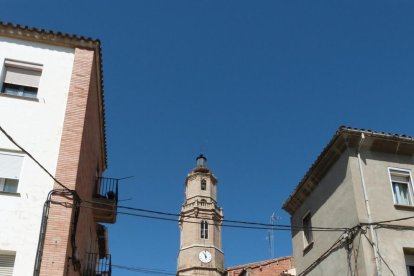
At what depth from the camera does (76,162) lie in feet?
40.1

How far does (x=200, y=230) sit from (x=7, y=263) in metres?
47.5

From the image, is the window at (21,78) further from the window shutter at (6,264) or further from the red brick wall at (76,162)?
the window shutter at (6,264)

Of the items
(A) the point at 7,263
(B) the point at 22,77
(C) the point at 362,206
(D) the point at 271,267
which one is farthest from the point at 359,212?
(D) the point at 271,267

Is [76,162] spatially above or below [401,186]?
below

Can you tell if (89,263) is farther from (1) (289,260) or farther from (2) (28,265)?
(1) (289,260)

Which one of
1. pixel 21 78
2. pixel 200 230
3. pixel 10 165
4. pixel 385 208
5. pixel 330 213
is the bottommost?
pixel 385 208

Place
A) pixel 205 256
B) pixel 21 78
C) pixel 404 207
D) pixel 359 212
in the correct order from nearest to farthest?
pixel 21 78 < pixel 359 212 < pixel 404 207 < pixel 205 256

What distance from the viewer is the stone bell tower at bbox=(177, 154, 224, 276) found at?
5519 cm

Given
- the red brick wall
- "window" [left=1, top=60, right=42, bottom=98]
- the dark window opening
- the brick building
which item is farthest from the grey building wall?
the dark window opening

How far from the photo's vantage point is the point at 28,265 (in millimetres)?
10766

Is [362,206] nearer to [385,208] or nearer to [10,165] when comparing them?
[385,208]

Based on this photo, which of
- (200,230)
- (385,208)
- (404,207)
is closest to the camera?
(385,208)

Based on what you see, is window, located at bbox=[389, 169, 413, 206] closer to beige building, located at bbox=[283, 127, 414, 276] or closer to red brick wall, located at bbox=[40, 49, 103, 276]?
beige building, located at bbox=[283, 127, 414, 276]

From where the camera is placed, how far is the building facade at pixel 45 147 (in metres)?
11.1
